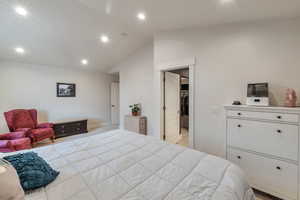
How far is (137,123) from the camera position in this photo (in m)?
4.18

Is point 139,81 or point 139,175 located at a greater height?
point 139,81

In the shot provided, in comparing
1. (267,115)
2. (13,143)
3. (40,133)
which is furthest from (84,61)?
(267,115)

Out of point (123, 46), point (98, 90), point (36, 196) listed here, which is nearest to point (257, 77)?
point (36, 196)

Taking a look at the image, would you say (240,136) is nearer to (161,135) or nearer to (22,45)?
(161,135)

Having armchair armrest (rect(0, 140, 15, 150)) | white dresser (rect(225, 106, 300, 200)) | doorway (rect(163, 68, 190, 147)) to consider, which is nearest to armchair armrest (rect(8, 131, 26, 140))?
armchair armrest (rect(0, 140, 15, 150))

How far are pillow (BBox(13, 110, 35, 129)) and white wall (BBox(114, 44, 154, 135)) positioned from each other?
2.60 m

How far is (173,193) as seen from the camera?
96 cm

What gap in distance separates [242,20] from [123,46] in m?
2.99

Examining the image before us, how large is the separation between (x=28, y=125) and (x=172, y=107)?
3.84 metres

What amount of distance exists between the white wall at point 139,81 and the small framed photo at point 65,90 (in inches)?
72.7

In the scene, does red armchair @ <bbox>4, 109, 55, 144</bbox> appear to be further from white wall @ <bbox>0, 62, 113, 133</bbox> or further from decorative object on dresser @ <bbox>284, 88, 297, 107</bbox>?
decorative object on dresser @ <bbox>284, 88, 297, 107</bbox>

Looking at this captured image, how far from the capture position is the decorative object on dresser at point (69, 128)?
4.55 metres

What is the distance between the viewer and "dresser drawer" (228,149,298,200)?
1717 millimetres

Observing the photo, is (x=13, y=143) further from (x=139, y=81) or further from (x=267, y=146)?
(x=267, y=146)
